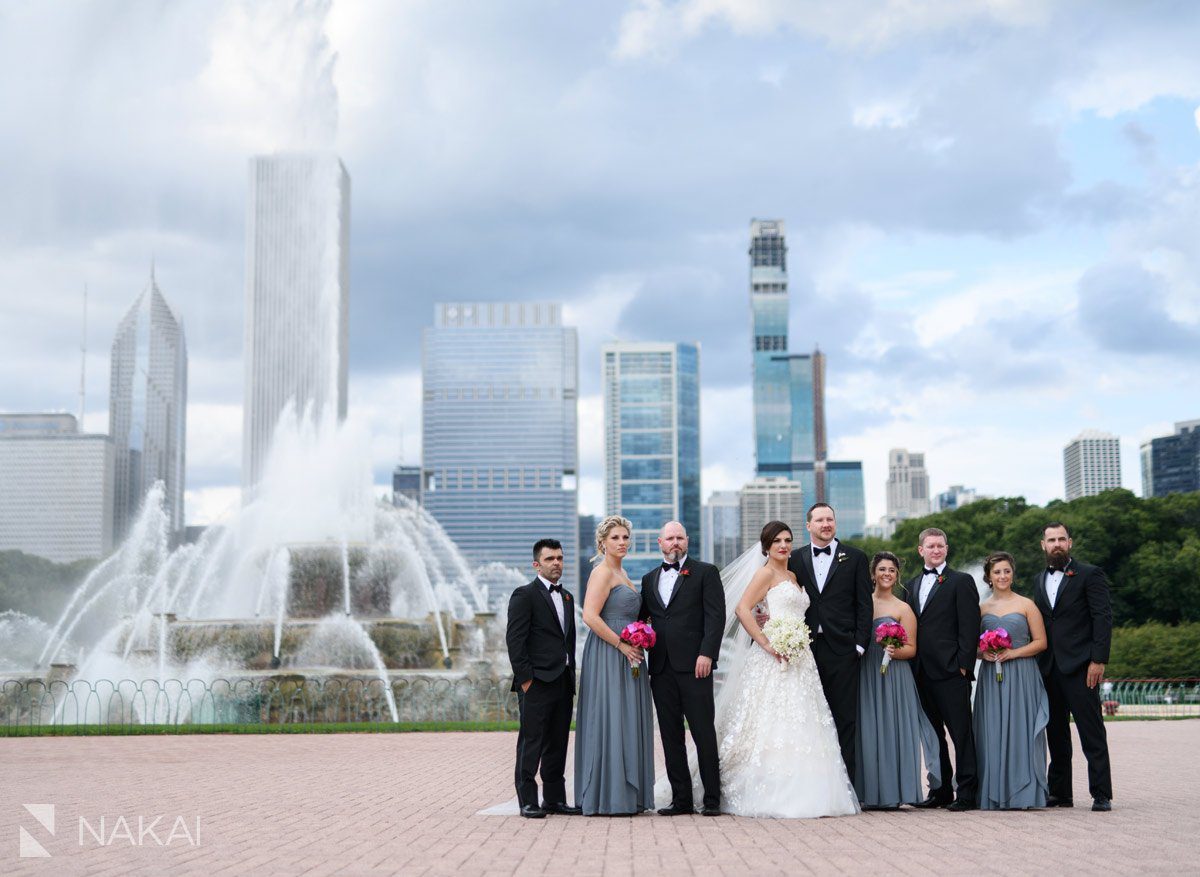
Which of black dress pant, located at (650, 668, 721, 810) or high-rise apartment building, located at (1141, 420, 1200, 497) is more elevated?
high-rise apartment building, located at (1141, 420, 1200, 497)

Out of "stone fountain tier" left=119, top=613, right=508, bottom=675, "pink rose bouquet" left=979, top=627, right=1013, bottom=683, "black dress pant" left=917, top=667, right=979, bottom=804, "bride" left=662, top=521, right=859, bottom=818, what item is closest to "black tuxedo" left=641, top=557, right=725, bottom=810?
"bride" left=662, top=521, right=859, bottom=818

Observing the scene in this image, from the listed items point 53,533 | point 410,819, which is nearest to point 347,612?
point 410,819

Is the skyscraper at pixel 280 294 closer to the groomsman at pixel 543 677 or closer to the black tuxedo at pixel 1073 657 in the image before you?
the groomsman at pixel 543 677

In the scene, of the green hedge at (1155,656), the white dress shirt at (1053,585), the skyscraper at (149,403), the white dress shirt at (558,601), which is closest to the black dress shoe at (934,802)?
the white dress shirt at (1053,585)

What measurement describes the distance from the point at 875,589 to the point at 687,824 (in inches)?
109

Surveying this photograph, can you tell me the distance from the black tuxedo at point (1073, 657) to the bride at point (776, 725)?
181 centimetres

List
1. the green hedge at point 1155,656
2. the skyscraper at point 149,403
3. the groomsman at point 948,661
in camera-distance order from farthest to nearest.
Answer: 1. the skyscraper at point 149,403
2. the green hedge at point 1155,656
3. the groomsman at point 948,661

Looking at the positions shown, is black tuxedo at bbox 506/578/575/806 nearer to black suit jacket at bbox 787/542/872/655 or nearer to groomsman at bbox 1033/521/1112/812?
black suit jacket at bbox 787/542/872/655

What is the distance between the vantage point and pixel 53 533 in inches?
5197

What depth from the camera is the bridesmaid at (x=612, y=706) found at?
9930 mm

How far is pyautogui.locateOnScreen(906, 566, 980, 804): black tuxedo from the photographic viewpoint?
10391 millimetres

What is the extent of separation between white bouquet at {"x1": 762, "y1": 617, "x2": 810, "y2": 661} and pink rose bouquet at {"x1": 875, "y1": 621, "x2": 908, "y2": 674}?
659 millimetres

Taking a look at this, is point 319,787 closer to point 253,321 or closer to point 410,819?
point 410,819

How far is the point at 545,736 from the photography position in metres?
10.2
